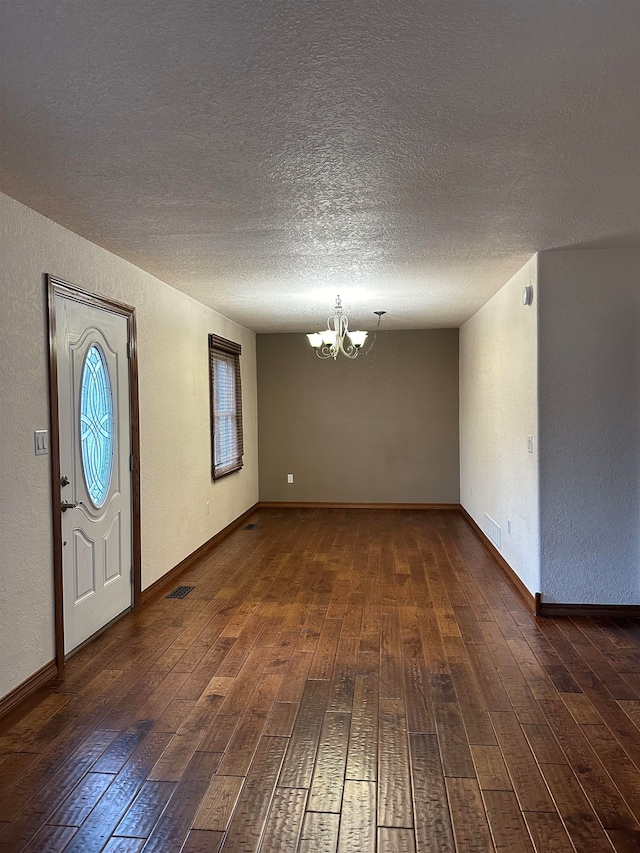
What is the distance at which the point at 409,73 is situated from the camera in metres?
1.79

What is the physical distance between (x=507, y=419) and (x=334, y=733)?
3.13 meters

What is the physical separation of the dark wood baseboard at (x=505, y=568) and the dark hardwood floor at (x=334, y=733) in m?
0.10

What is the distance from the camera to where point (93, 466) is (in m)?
3.67

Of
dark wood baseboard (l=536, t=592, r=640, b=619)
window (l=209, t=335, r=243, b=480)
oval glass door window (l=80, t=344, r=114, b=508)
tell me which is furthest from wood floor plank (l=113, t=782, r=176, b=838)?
window (l=209, t=335, r=243, b=480)

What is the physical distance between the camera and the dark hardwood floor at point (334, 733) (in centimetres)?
200

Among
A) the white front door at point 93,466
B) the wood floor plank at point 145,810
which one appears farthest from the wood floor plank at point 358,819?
the white front door at point 93,466

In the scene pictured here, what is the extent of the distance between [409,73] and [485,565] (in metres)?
4.37

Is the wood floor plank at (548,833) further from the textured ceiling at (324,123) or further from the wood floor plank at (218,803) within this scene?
the textured ceiling at (324,123)

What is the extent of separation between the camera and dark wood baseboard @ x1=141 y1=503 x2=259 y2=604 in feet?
14.7

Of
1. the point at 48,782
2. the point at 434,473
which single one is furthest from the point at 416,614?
the point at 434,473

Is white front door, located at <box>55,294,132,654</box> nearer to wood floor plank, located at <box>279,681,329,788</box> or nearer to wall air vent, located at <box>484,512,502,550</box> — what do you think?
wood floor plank, located at <box>279,681,329,788</box>

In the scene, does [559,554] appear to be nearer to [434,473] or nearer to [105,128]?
[105,128]

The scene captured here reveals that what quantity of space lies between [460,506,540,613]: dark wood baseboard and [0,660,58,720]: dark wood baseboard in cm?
293

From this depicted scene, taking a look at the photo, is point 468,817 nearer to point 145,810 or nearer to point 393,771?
point 393,771
